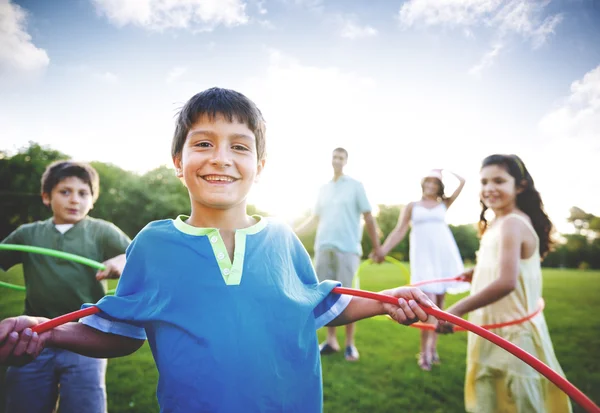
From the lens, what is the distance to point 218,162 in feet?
4.88

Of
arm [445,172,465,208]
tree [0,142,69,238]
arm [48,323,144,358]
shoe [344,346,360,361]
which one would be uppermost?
tree [0,142,69,238]

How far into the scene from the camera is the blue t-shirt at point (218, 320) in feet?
4.28

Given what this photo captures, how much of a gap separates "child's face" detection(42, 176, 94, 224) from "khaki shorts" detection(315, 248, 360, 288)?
364 cm

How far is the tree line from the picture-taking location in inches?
1005

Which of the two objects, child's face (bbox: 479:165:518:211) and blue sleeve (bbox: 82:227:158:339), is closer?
blue sleeve (bbox: 82:227:158:339)

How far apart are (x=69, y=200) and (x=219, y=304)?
224 cm

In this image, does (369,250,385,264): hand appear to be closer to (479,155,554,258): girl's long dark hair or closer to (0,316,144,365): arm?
(479,155,554,258): girl's long dark hair

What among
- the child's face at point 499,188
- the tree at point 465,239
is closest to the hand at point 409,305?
the child's face at point 499,188

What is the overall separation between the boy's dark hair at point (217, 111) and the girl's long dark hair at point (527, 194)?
2231 mm

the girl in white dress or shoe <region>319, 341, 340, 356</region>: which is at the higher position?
the girl in white dress

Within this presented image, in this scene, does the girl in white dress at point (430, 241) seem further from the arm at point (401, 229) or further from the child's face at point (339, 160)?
the child's face at point (339, 160)

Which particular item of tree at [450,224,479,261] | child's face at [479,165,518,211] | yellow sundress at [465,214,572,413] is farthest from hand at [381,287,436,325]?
tree at [450,224,479,261]

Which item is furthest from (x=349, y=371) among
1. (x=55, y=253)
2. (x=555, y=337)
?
(x=555, y=337)

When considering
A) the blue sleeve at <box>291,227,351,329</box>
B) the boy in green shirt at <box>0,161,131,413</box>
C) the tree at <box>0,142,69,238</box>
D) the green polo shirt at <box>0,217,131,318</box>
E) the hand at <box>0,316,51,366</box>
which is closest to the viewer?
the hand at <box>0,316,51,366</box>
